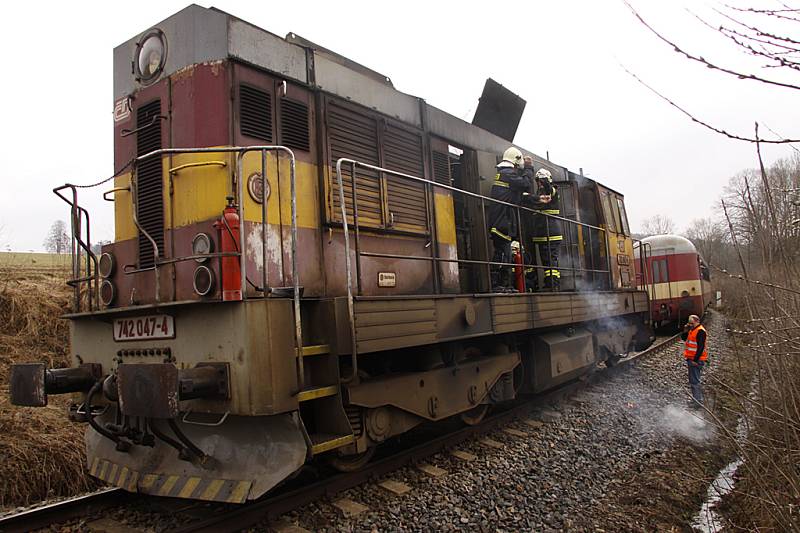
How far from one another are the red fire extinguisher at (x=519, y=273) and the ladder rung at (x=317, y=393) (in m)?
3.12

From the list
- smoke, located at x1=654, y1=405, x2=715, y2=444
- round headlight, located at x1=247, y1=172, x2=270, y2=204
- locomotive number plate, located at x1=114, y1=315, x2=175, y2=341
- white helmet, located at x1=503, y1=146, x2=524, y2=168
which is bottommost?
smoke, located at x1=654, y1=405, x2=715, y2=444

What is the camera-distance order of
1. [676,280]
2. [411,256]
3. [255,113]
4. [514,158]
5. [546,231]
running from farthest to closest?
[676,280]
[546,231]
[514,158]
[411,256]
[255,113]

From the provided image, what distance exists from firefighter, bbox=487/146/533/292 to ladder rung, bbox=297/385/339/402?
291 centimetres

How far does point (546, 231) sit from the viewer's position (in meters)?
7.27

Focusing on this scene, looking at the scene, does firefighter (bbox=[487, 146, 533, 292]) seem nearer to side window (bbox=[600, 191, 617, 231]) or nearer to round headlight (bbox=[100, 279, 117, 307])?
side window (bbox=[600, 191, 617, 231])

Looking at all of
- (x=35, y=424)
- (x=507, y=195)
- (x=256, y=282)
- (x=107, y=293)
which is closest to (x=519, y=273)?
(x=507, y=195)

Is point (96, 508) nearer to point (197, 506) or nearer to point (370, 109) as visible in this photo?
point (197, 506)

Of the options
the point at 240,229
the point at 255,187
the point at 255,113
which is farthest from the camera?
the point at 255,113

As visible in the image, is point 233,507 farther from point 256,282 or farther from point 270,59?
point 270,59

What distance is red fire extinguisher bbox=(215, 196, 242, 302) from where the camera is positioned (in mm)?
3508

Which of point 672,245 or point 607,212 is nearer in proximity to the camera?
point 607,212

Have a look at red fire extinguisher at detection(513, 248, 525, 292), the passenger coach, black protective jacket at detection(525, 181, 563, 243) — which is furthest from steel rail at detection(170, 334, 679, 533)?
the passenger coach

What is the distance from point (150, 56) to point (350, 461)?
3779 mm

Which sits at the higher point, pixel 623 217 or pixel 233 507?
pixel 623 217
